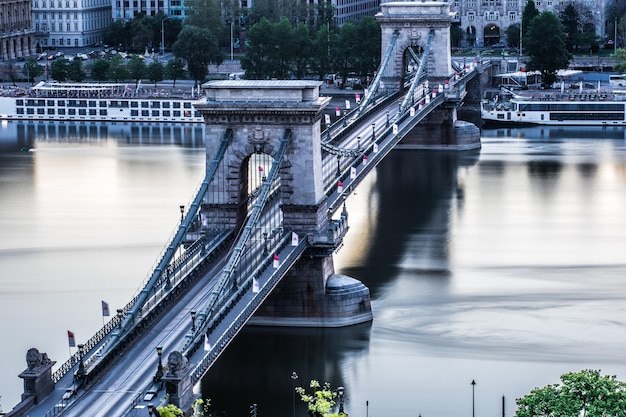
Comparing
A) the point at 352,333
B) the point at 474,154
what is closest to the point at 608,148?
the point at 474,154

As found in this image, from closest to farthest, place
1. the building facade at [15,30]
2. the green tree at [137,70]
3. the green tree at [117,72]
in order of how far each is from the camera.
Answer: the green tree at [137,70] < the green tree at [117,72] < the building facade at [15,30]

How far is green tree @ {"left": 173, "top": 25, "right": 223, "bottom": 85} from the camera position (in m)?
139

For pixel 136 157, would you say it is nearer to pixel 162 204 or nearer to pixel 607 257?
pixel 162 204

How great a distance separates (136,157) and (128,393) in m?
61.0

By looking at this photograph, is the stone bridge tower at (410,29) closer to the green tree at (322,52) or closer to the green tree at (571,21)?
the green tree at (322,52)

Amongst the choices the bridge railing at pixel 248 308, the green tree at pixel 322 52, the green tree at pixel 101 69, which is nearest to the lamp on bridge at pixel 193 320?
the bridge railing at pixel 248 308

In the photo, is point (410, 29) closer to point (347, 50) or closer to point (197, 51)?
point (347, 50)

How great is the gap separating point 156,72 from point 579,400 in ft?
339

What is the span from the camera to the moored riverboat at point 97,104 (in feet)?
426

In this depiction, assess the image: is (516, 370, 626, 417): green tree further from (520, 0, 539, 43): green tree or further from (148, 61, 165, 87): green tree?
(520, 0, 539, 43): green tree

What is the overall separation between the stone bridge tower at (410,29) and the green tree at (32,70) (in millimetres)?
41904

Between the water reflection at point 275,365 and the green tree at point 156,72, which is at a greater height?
the green tree at point 156,72

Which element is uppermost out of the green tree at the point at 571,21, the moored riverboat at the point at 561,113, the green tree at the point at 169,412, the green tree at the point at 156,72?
the green tree at the point at 571,21

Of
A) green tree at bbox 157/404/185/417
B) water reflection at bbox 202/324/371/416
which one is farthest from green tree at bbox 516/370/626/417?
water reflection at bbox 202/324/371/416
